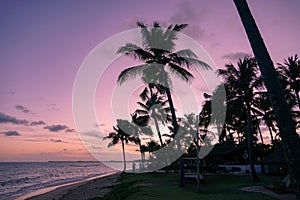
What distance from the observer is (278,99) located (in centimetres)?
636

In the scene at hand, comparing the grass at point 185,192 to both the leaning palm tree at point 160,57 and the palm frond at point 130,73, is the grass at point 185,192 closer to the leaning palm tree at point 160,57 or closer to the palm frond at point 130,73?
the leaning palm tree at point 160,57

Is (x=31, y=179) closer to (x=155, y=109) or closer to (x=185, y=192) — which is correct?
(x=155, y=109)

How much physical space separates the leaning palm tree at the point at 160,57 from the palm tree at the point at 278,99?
14.0 m

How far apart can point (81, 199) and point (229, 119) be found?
26.8 meters

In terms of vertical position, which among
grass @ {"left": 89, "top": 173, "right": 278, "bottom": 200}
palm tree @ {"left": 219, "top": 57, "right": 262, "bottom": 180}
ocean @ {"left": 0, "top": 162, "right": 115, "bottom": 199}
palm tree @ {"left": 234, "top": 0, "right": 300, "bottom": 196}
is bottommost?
ocean @ {"left": 0, "top": 162, "right": 115, "bottom": 199}

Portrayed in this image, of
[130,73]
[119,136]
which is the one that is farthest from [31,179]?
[130,73]

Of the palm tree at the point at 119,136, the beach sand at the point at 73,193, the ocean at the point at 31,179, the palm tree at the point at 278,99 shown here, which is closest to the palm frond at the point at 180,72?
the beach sand at the point at 73,193

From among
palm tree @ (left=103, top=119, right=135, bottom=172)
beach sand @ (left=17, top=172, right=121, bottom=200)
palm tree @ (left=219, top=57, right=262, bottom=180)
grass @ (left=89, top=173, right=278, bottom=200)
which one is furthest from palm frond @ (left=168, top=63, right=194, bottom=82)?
palm tree @ (left=103, top=119, right=135, bottom=172)

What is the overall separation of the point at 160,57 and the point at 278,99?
15.7 metres

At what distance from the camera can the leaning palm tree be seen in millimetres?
21286

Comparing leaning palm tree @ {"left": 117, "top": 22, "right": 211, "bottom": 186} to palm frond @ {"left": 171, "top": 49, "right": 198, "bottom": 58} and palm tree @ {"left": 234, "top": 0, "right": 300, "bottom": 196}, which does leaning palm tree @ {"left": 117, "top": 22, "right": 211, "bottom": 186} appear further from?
palm tree @ {"left": 234, "top": 0, "right": 300, "bottom": 196}

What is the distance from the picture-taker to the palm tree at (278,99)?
5.95 metres

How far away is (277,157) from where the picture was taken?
2638 centimetres

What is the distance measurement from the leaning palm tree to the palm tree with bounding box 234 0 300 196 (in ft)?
45.9
